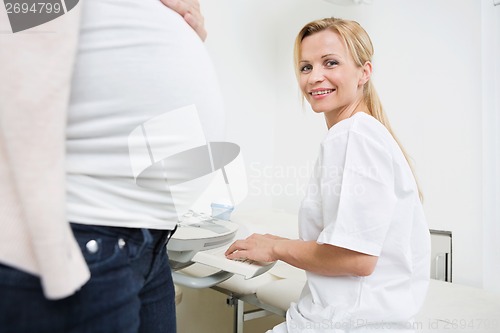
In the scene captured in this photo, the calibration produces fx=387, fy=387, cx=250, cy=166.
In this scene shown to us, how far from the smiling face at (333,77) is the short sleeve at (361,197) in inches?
10.5

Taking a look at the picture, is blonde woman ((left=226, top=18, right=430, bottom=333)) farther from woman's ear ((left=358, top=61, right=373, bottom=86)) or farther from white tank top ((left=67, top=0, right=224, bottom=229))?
white tank top ((left=67, top=0, right=224, bottom=229))

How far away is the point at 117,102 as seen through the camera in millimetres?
513

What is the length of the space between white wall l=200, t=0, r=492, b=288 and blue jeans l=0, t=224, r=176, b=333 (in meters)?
1.64

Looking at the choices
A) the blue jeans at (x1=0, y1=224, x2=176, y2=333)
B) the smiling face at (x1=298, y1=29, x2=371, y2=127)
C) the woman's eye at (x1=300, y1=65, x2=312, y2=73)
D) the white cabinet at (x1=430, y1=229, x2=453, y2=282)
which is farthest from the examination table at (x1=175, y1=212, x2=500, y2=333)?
the blue jeans at (x1=0, y1=224, x2=176, y2=333)

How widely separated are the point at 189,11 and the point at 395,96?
159cm

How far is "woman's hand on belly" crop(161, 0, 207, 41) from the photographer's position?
64cm

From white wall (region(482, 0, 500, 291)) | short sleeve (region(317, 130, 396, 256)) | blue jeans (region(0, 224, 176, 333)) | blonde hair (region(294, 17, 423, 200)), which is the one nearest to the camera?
blue jeans (region(0, 224, 176, 333))

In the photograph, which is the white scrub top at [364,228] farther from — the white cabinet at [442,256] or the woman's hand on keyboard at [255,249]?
the white cabinet at [442,256]

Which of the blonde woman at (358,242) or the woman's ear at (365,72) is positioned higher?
the woman's ear at (365,72)

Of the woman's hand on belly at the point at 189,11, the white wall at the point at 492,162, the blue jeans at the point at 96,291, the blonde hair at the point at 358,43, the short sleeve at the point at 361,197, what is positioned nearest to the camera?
the blue jeans at the point at 96,291

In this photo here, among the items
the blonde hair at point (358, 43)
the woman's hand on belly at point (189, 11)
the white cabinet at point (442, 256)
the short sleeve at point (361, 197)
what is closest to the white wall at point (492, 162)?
the white cabinet at point (442, 256)

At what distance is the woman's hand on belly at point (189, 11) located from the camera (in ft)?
2.11

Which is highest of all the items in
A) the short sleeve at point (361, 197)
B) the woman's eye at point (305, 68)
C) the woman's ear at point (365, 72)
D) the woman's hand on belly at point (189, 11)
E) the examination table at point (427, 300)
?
the woman's hand on belly at point (189, 11)

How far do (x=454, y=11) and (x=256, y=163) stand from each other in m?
1.38
